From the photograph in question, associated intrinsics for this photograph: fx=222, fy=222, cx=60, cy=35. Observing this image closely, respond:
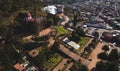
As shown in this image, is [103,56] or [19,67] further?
[103,56]

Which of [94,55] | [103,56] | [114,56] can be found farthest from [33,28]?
[114,56]

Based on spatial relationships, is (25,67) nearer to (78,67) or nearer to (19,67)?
(19,67)

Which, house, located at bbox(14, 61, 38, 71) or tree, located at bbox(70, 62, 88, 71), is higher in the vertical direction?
tree, located at bbox(70, 62, 88, 71)

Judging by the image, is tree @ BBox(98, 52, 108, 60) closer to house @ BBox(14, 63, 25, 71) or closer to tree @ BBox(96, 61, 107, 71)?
tree @ BBox(96, 61, 107, 71)

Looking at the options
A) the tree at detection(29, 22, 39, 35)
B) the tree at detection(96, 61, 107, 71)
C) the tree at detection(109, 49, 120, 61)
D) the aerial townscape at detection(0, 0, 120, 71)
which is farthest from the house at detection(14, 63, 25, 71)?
the tree at detection(109, 49, 120, 61)

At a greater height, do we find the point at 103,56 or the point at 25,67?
the point at 25,67

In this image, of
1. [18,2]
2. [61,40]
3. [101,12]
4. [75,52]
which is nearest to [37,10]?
[18,2]

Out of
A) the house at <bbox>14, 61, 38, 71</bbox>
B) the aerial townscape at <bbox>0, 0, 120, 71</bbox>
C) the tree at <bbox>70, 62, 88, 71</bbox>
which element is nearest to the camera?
the tree at <bbox>70, 62, 88, 71</bbox>

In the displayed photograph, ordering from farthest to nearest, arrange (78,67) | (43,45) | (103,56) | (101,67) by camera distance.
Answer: (43,45), (103,56), (101,67), (78,67)
